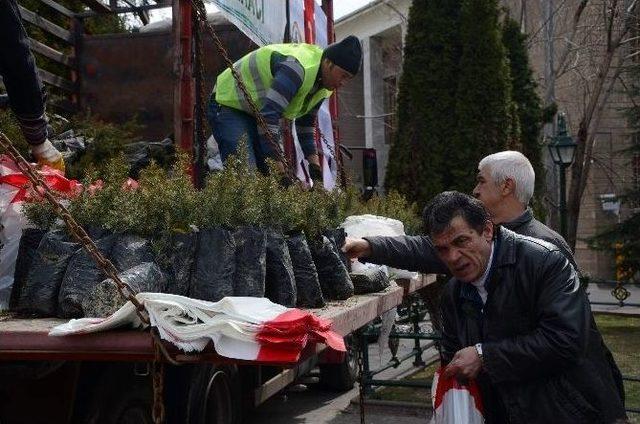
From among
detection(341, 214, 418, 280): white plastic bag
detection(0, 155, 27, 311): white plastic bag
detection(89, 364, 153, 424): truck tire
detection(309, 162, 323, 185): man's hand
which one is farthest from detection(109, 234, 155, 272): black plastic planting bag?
detection(309, 162, 323, 185): man's hand

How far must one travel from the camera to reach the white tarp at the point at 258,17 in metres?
7.75

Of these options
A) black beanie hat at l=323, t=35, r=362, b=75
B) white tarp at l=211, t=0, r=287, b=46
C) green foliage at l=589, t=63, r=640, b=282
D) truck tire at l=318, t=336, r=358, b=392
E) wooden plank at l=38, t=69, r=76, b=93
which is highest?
white tarp at l=211, t=0, r=287, b=46

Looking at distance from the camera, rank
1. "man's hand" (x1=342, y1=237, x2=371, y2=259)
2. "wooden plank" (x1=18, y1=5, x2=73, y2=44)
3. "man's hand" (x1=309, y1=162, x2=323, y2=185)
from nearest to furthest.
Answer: "man's hand" (x1=342, y1=237, x2=371, y2=259), "man's hand" (x1=309, y1=162, x2=323, y2=185), "wooden plank" (x1=18, y1=5, x2=73, y2=44)

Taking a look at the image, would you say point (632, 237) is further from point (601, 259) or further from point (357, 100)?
point (357, 100)

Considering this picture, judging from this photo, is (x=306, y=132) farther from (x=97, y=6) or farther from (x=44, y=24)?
(x=97, y=6)

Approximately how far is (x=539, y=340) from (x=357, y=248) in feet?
4.57

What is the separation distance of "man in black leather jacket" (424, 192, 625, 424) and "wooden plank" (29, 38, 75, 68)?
648 centimetres

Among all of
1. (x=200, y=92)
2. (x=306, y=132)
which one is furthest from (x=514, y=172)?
(x=306, y=132)

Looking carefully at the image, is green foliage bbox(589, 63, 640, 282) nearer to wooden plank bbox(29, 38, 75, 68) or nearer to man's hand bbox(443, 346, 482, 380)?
wooden plank bbox(29, 38, 75, 68)

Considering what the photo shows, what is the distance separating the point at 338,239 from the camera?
4699 mm

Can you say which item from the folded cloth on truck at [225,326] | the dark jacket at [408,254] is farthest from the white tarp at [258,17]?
the folded cloth on truck at [225,326]

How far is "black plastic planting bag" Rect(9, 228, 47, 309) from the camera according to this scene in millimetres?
3705

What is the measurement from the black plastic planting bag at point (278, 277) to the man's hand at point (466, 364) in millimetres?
913

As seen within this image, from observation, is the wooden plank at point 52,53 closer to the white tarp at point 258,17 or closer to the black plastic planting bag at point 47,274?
the white tarp at point 258,17
